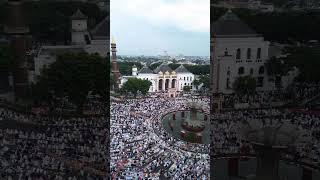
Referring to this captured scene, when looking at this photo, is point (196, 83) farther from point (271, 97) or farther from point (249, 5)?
point (249, 5)

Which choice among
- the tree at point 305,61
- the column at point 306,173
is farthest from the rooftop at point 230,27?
the column at point 306,173

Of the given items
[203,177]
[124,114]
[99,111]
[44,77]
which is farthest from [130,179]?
[124,114]

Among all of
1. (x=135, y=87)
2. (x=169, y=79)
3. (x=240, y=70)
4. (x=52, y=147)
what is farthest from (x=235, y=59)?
(x=169, y=79)

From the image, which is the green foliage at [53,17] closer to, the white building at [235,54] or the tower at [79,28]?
the tower at [79,28]

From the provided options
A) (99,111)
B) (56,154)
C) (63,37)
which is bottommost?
(56,154)

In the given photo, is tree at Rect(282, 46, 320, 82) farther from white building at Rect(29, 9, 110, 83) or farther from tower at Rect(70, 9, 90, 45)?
tower at Rect(70, 9, 90, 45)

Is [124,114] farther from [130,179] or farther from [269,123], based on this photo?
[269,123]

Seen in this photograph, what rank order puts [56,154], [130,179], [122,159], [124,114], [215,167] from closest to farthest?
[56,154]
[215,167]
[130,179]
[122,159]
[124,114]
